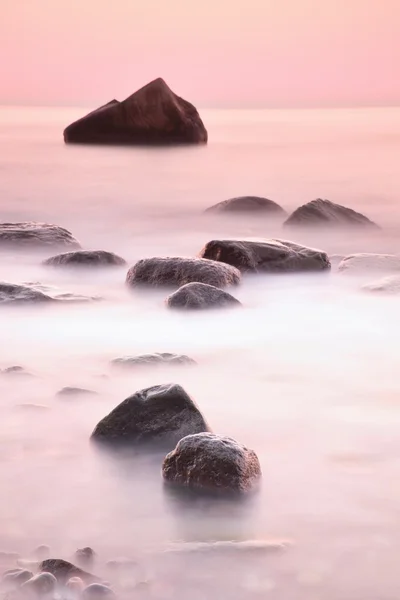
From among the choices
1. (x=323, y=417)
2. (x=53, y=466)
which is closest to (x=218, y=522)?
(x=53, y=466)

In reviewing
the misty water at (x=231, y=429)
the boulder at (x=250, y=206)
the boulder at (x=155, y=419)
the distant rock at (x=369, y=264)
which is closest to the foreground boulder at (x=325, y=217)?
the misty water at (x=231, y=429)

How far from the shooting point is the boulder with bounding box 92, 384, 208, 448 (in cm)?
390

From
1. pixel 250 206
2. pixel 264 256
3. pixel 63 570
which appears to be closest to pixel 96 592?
pixel 63 570

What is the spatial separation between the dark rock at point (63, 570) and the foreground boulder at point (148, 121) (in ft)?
70.5

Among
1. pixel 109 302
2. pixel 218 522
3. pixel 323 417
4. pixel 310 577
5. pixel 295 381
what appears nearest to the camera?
pixel 310 577

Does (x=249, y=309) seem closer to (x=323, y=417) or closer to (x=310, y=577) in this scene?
(x=323, y=417)

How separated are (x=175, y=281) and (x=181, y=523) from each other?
4.08 metres

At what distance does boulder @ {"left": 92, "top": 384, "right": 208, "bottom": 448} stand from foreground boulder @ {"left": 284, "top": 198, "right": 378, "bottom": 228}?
7.58 metres

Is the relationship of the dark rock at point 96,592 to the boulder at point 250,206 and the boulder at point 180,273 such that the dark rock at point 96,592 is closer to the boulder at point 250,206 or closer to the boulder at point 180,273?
the boulder at point 180,273

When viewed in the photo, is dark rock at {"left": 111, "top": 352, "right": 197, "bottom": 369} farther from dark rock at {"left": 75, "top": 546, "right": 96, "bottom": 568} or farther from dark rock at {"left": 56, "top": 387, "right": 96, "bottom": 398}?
dark rock at {"left": 75, "top": 546, "right": 96, "bottom": 568}

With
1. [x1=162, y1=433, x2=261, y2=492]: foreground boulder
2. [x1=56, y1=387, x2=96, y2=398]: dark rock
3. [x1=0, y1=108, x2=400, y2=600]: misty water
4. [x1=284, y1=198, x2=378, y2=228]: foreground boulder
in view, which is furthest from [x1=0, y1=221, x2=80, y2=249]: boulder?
[x1=162, y1=433, x2=261, y2=492]: foreground boulder

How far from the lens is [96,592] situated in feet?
9.11

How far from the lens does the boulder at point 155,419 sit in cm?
390

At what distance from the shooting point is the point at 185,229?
12.6 meters
